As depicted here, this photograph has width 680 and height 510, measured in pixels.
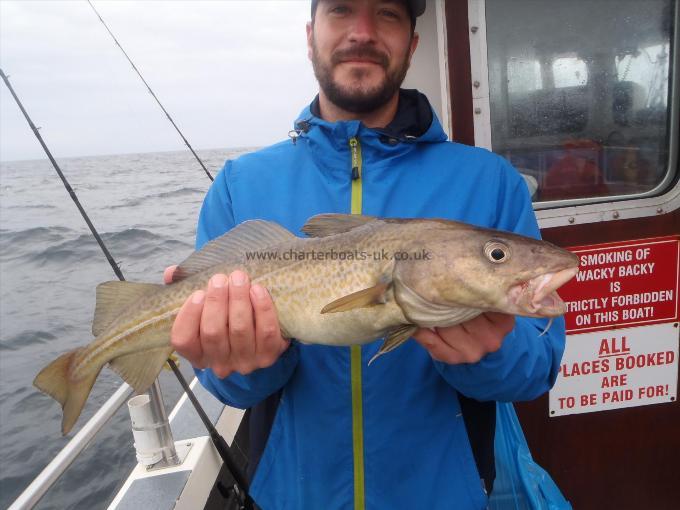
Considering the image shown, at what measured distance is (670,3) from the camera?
313cm

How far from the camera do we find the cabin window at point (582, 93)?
126 inches

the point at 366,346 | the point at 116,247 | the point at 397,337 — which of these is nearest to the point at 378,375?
the point at 366,346

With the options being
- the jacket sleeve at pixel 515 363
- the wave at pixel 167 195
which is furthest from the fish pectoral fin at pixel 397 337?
the wave at pixel 167 195

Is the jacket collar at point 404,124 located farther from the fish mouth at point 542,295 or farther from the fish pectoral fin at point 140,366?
the fish pectoral fin at point 140,366

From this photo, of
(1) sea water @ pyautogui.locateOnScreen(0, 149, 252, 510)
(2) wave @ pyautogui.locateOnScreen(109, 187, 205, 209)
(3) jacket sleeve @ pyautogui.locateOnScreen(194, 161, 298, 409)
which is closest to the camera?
(3) jacket sleeve @ pyautogui.locateOnScreen(194, 161, 298, 409)

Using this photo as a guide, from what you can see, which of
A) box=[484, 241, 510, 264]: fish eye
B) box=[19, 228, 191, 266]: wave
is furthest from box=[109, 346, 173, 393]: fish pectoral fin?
box=[19, 228, 191, 266]: wave

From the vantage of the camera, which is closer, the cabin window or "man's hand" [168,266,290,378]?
"man's hand" [168,266,290,378]

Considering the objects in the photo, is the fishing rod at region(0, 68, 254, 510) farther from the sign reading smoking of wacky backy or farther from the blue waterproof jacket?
the sign reading smoking of wacky backy

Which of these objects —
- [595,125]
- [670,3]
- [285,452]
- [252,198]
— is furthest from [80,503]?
[670,3]

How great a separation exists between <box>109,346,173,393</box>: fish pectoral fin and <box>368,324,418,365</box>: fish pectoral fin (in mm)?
1060

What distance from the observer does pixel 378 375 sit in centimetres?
221

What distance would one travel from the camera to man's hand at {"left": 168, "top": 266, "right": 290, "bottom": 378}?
6.44 ft

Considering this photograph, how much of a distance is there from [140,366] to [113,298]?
1.18ft

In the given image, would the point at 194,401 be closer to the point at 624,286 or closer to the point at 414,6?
the point at 414,6
